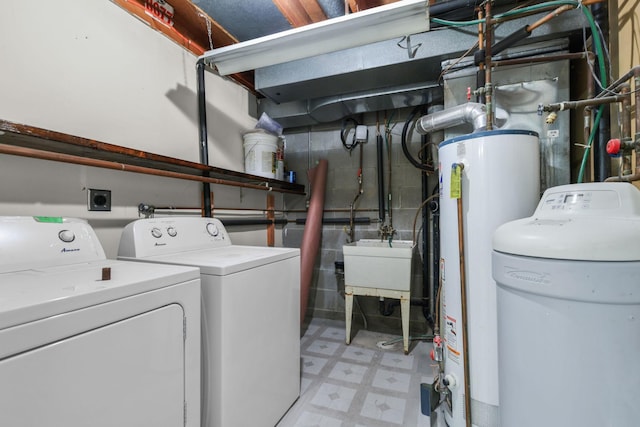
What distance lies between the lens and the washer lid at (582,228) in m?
0.75

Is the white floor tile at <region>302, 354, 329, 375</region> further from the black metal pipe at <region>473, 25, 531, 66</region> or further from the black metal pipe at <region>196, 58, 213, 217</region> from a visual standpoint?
the black metal pipe at <region>473, 25, 531, 66</region>

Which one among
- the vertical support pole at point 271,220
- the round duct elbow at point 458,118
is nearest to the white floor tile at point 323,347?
the vertical support pole at point 271,220

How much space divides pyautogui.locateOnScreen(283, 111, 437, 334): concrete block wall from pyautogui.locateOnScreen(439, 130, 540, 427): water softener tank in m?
1.35

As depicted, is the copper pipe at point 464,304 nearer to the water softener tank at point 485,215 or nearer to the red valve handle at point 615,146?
the water softener tank at point 485,215

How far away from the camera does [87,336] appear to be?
0.72 metres

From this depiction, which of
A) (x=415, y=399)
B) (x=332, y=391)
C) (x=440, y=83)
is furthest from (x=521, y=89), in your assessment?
(x=332, y=391)

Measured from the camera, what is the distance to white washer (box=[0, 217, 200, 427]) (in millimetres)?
620

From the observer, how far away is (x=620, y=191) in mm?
865

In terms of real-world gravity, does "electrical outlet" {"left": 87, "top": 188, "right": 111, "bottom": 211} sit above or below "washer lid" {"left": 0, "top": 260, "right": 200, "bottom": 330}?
above

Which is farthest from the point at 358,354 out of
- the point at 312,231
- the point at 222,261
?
the point at 222,261

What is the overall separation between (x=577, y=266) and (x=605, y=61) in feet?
4.45

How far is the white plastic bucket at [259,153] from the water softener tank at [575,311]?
195 cm

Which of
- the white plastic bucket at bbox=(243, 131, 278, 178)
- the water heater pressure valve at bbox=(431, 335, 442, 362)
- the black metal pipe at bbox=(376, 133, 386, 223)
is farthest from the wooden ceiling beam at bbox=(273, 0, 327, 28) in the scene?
the water heater pressure valve at bbox=(431, 335, 442, 362)

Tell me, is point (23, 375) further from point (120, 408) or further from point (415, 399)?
point (415, 399)
